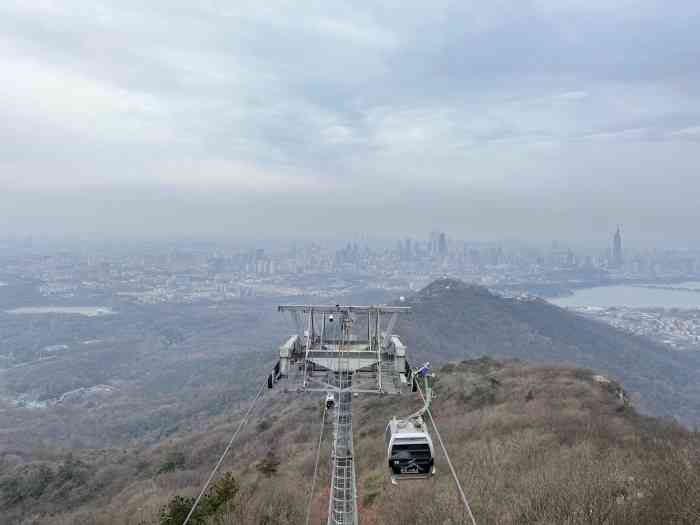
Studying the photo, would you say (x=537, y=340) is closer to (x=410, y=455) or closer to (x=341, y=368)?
(x=341, y=368)

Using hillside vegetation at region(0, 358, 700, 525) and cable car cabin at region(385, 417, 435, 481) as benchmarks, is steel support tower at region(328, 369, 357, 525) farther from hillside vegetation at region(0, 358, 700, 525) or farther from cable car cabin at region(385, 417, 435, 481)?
hillside vegetation at region(0, 358, 700, 525)

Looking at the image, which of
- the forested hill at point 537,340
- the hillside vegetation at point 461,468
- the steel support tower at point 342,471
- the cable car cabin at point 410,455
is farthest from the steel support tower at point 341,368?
the forested hill at point 537,340

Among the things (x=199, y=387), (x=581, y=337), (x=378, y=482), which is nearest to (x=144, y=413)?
(x=199, y=387)

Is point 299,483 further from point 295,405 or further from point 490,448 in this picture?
point 295,405

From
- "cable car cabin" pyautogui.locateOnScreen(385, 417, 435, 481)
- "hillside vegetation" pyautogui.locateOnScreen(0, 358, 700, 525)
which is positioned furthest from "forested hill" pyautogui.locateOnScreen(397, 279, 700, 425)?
"cable car cabin" pyautogui.locateOnScreen(385, 417, 435, 481)

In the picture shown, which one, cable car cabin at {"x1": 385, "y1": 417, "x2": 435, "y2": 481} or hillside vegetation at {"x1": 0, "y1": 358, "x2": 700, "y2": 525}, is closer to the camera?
cable car cabin at {"x1": 385, "y1": 417, "x2": 435, "y2": 481}
